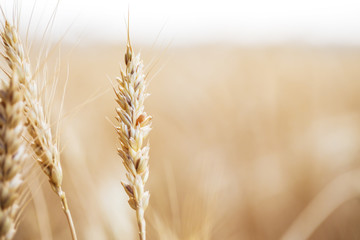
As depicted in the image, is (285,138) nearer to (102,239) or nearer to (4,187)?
(102,239)

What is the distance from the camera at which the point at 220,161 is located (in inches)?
61.2

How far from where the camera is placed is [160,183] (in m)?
1.32

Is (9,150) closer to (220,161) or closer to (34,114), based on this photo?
(34,114)

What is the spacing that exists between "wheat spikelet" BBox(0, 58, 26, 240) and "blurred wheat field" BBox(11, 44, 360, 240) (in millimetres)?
248

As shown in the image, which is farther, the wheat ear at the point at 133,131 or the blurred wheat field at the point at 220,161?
the blurred wheat field at the point at 220,161

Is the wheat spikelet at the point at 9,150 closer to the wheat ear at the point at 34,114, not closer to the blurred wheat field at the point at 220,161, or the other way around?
the wheat ear at the point at 34,114

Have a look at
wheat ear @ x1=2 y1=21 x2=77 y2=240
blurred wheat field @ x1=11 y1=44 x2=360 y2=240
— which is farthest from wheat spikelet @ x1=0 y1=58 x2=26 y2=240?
blurred wheat field @ x1=11 y1=44 x2=360 y2=240

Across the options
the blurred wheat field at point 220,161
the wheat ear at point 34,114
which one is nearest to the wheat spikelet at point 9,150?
the wheat ear at point 34,114

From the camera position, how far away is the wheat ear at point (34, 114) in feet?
1.30

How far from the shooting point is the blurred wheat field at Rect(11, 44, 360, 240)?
2.77ft

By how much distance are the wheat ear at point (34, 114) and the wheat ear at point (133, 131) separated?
89mm

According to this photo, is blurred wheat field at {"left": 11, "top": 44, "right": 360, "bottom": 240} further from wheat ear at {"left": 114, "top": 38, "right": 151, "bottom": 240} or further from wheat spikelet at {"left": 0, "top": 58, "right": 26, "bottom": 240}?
wheat spikelet at {"left": 0, "top": 58, "right": 26, "bottom": 240}

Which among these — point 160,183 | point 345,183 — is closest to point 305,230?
point 345,183

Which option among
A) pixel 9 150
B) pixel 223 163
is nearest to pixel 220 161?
pixel 223 163
